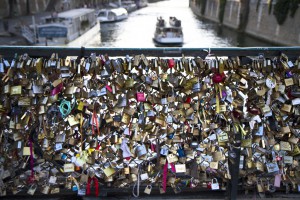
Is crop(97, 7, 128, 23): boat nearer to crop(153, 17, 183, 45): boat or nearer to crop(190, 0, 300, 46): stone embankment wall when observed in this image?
crop(190, 0, 300, 46): stone embankment wall

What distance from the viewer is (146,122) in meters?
2.28

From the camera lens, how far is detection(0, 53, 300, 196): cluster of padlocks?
217 cm

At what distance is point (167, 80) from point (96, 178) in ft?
2.68

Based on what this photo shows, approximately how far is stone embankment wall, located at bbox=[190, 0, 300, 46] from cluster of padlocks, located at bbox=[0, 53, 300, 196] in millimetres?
18258

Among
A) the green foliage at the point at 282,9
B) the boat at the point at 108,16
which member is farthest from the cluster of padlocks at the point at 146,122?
the boat at the point at 108,16

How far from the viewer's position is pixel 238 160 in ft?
7.31

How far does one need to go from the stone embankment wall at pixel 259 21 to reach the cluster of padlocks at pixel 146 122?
1826cm

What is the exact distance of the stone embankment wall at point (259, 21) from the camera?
19.8 m

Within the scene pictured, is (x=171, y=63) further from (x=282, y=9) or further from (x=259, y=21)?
(x=259, y=21)

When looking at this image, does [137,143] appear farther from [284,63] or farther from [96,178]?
[284,63]

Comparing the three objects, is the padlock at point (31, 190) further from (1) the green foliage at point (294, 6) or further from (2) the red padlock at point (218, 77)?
(1) the green foliage at point (294, 6)

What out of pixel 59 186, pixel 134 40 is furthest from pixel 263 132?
pixel 134 40

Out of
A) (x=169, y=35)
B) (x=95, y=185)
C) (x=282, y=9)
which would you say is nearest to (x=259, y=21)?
(x=282, y=9)

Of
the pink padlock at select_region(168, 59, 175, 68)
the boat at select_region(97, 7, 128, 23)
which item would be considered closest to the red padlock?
the pink padlock at select_region(168, 59, 175, 68)
